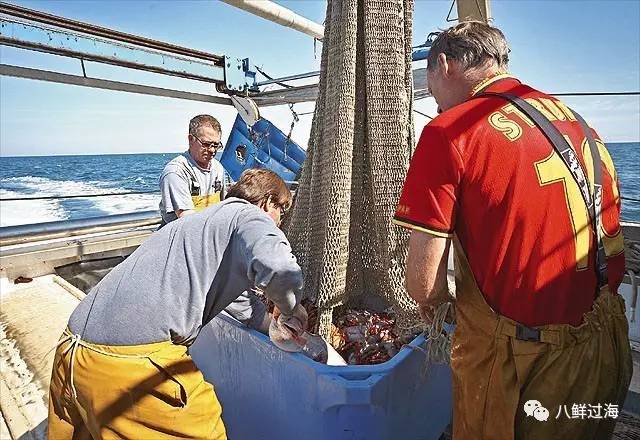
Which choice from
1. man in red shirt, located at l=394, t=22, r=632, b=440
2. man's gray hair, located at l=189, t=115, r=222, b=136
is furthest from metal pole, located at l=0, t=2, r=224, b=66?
man in red shirt, located at l=394, t=22, r=632, b=440

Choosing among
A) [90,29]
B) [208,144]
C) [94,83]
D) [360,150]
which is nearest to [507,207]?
[360,150]

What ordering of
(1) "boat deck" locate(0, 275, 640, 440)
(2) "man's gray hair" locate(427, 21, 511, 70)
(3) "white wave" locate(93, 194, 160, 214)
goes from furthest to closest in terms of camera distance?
1. (3) "white wave" locate(93, 194, 160, 214)
2. (1) "boat deck" locate(0, 275, 640, 440)
3. (2) "man's gray hair" locate(427, 21, 511, 70)

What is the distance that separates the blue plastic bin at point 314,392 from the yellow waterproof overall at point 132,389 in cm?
30

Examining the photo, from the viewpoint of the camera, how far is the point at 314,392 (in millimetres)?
1384

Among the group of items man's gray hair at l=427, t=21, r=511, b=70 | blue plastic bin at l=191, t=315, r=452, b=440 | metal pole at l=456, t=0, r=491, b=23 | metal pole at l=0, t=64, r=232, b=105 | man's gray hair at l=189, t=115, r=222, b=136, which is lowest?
blue plastic bin at l=191, t=315, r=452, b=440

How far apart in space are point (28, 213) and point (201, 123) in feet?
39.4

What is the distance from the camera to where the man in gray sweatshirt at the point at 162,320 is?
1275mm

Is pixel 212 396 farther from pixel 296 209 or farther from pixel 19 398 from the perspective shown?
pixel 19 398

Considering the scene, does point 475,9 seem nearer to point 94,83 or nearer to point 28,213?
point 94,83

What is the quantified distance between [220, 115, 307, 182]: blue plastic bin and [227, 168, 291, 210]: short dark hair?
3.00 m

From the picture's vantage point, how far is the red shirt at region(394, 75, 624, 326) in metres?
1.05

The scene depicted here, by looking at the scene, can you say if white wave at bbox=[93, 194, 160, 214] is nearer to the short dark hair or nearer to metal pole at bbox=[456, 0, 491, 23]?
metal pole at bbox=[456, 0, 491, 23]

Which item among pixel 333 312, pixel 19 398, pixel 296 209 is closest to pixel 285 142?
pixel 296 209

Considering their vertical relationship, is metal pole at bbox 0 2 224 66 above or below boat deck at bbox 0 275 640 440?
above
